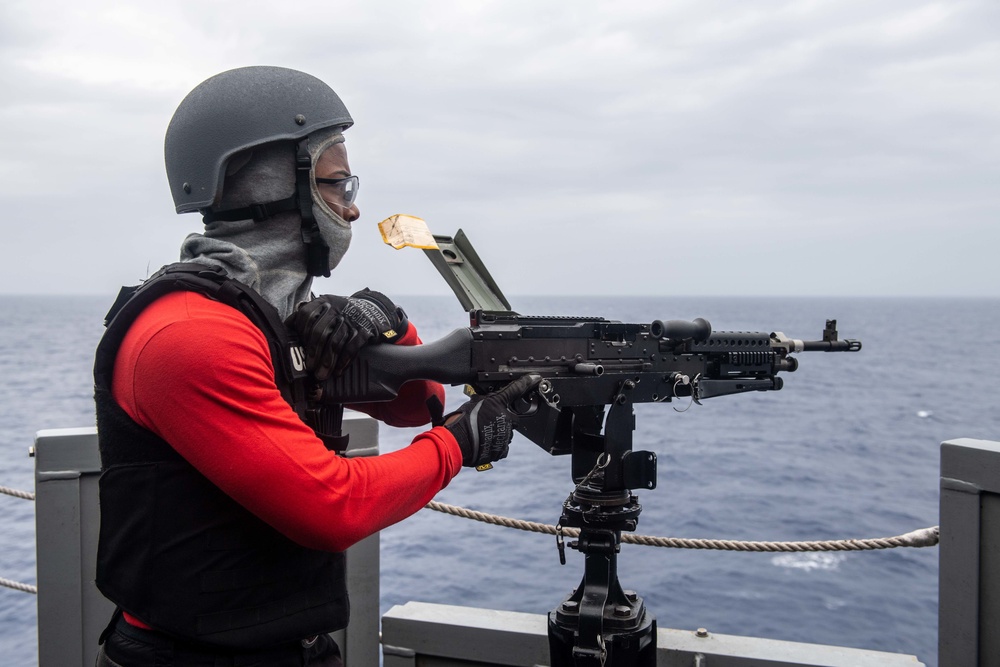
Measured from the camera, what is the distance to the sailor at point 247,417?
6.19 ft

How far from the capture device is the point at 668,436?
26750mm

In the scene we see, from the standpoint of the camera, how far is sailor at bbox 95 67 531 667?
1887mm

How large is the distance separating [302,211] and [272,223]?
0.10 m

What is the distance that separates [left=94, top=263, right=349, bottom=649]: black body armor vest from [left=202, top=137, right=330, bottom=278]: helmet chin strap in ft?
1.08

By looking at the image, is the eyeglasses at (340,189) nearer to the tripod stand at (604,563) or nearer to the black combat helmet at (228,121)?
the black combat helmet at (228,121)

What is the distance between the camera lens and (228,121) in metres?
2.35

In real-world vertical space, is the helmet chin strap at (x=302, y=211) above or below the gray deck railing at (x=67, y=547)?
above

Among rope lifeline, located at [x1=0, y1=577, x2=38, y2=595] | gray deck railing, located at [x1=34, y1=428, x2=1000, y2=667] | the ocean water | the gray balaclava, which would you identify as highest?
the gray balaclava

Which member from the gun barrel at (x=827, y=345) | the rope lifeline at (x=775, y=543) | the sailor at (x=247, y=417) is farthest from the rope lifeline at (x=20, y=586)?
the gun barrel at (x=827, y=345)

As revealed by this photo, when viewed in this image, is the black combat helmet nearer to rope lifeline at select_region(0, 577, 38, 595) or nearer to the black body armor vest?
the black body armor vest

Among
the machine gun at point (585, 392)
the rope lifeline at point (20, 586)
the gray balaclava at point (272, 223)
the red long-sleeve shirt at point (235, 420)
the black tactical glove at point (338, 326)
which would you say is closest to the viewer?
the red long-sleeve shirt at point (235, 420)

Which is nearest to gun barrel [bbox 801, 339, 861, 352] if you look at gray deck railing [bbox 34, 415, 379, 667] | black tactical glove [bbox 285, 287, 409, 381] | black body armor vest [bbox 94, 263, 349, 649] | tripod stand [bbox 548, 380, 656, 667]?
tripod stand [bbox 548, 380, 656, 667]

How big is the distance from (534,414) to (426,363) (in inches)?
20.0

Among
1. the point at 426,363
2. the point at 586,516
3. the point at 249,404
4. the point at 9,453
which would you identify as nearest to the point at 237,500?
→ the point at 249,404
